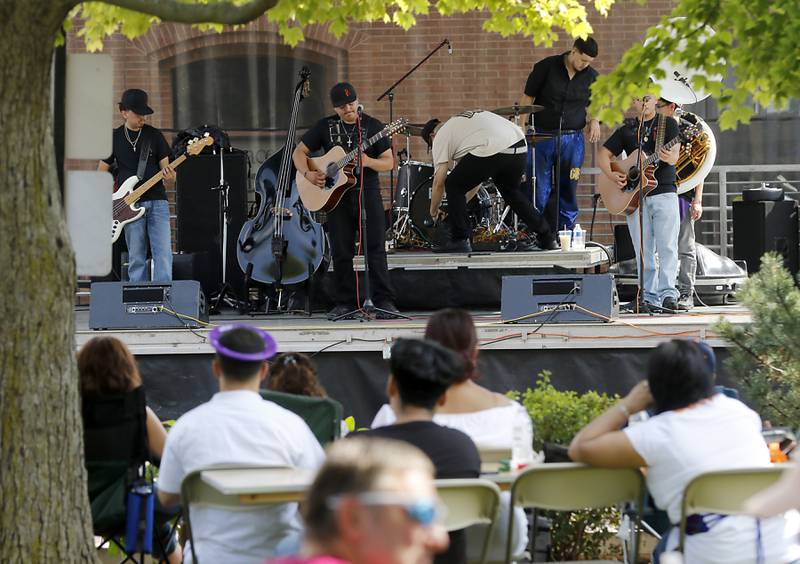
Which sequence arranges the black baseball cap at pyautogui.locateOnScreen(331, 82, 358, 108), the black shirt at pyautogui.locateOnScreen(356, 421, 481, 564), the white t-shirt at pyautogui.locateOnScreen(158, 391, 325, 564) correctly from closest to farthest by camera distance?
the black shirt at pyautogui.locateOnScreen(356, 421, 481, 564) → the white t-shirt at pyautogui.locateOnScreen(158, 391, 325, 564) → the black baseball cap at pyautogui.locateOnScreen(331, 82, 358, 108)

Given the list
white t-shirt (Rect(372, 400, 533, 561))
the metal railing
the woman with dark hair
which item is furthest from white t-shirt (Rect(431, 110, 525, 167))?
white t-shirt (Rect(372, 400, 533, 561))

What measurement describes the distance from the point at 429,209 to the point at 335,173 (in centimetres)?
156

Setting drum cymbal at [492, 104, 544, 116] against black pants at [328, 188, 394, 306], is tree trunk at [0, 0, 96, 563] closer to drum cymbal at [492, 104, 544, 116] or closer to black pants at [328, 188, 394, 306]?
black pants at [328, 188, 394, 306]

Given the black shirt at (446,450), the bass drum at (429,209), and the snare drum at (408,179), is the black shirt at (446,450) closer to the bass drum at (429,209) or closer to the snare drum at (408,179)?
the bass drum at (429,209)

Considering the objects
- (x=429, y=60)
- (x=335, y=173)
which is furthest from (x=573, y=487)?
(x=429, y=60)

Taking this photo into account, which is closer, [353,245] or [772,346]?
[772,346]

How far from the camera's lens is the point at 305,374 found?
16.8 feet

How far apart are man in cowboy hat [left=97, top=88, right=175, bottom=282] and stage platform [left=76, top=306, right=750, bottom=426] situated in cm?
144

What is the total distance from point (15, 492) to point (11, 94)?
131 cm

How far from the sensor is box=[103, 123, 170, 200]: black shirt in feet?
31.7

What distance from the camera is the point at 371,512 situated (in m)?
1.76

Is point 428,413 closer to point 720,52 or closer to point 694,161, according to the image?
point 720,52

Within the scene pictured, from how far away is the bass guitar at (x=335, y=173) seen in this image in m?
8.98

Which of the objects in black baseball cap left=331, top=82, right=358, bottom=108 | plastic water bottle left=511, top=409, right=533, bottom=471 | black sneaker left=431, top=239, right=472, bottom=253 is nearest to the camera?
plastic water bottle left=511, top=409, right=533, bottom=471
